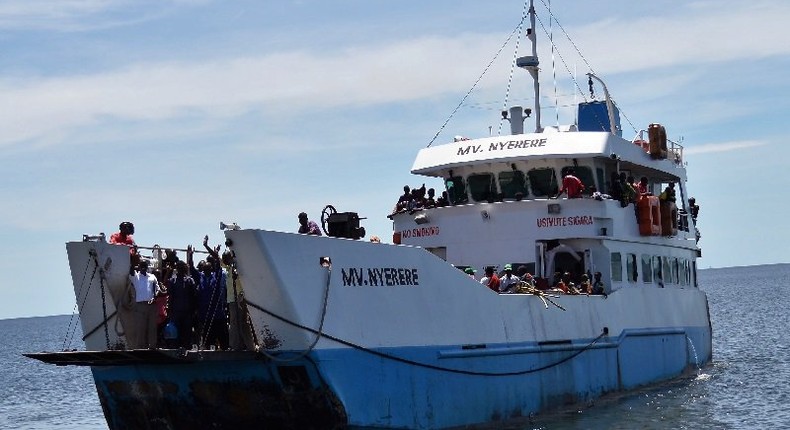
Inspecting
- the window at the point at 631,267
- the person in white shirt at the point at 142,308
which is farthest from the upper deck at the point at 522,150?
the person in white shirt at the point at 142,308

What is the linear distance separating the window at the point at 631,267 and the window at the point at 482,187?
9.40ft

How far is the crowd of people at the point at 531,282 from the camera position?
19.5 metres

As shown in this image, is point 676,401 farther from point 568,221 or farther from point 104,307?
point 104,307

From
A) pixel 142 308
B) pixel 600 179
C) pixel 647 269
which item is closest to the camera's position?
pixel 142 308

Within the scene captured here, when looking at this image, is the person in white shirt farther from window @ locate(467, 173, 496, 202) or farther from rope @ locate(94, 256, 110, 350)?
window @ locate(467, 173, 496, 202)

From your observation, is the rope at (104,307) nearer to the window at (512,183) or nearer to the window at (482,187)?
the window at (482,187)

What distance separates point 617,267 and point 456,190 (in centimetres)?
339

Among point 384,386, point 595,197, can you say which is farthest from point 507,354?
point 595,197

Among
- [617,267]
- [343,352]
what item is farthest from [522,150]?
[343,352]

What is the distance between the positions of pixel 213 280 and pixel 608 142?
9822 mm

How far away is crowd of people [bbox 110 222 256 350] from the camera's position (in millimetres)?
15359

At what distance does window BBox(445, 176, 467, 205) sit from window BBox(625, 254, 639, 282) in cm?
332

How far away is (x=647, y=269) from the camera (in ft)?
80.9

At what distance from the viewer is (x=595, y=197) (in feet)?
71.4
